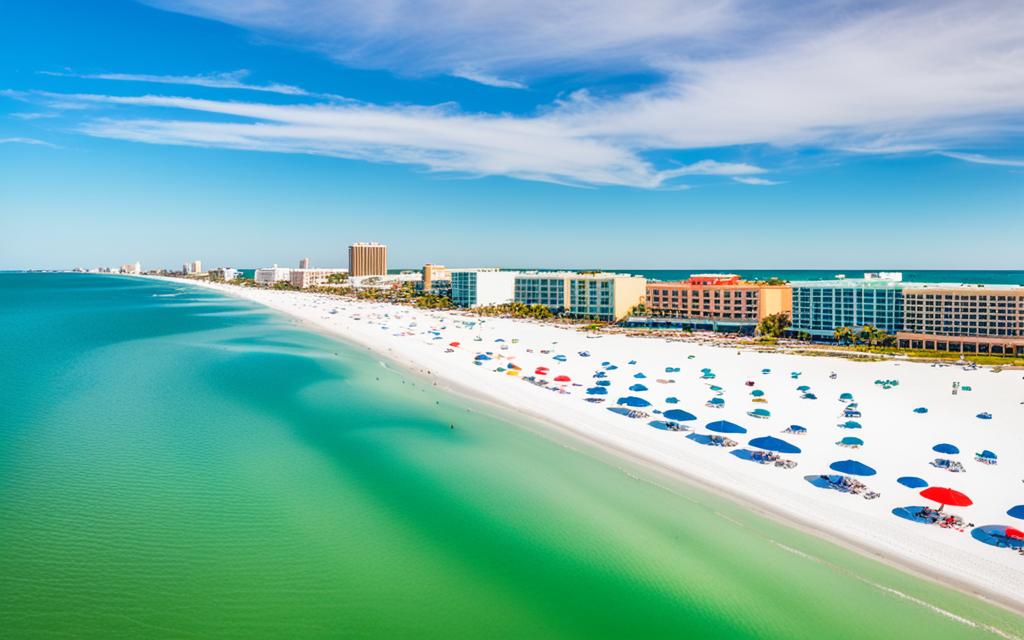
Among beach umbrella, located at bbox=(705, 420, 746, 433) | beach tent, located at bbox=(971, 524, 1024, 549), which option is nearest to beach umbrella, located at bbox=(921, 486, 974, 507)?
beach tent, located at bbox=(971, 524, 1024, 549)

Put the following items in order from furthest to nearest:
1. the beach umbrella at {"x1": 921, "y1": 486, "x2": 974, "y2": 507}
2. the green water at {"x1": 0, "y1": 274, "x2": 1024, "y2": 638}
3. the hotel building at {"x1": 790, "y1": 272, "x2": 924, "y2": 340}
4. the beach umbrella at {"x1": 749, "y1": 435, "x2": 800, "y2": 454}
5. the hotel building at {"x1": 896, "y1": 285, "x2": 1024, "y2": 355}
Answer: the hotel building at {"x1": 790, "y1": 272, "x2": 924, "y2": 340} → the hotel building at {"x1": 896, "y1": 285, "x2": 1024, "y2": 355} → the beach umbrella at {"x1": 749, "y1": 435, "x2": 800, "y2": 454} → the beach umbrella at {"x1": 921, "y1": 486, "x2": 974, "y2": 507} → the green water at {"x1": 0, "y1": 274, "x2": 1024, "y2": 638}

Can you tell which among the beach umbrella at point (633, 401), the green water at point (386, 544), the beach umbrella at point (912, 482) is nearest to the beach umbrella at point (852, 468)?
the beach umbrella at point (912, 482)

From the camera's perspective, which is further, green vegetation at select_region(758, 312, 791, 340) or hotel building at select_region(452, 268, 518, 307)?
hotel building at select_region(452, 268, 518, 307)

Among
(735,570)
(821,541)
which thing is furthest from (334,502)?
(821,541)

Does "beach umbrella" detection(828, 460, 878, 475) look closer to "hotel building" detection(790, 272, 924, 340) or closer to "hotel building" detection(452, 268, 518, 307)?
"hotel building" detection(790, 272, 924, 340)

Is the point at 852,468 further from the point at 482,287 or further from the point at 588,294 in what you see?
the point at 482,287

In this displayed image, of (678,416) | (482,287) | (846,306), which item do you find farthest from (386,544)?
(482,287)
